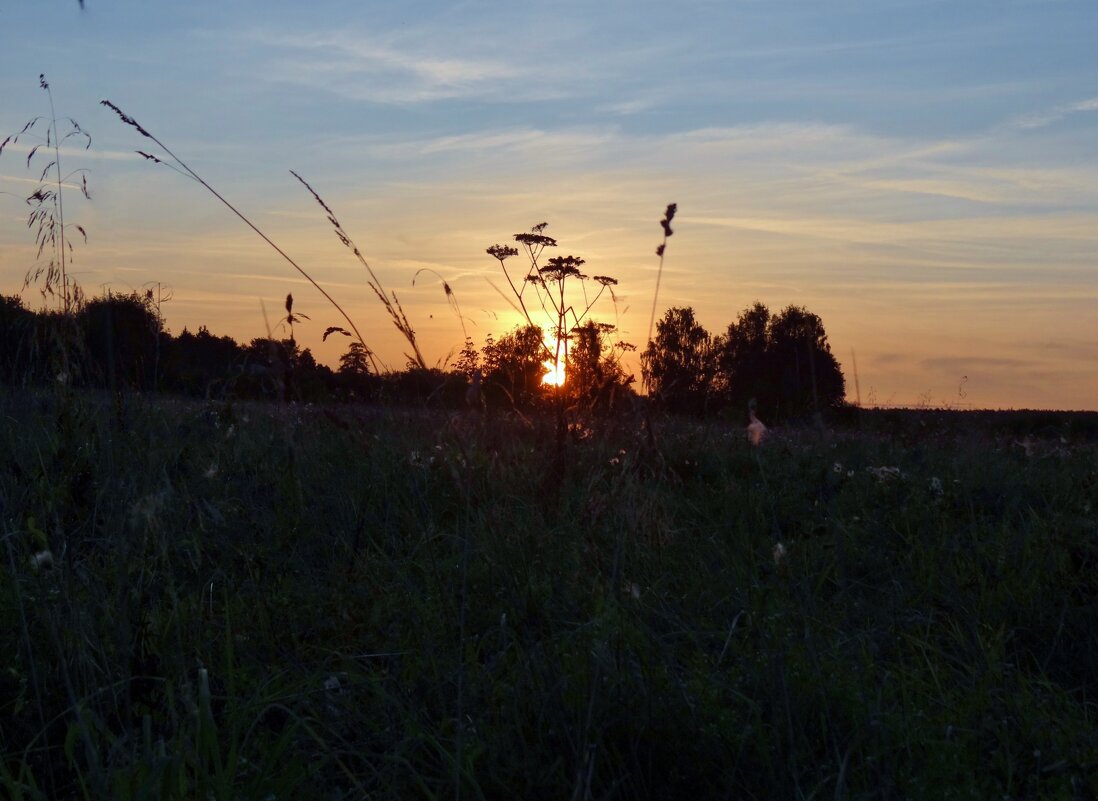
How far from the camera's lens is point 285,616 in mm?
2664

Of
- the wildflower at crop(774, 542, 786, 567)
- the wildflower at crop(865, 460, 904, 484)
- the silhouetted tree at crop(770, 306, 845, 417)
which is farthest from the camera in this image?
the wildflower at crop(865, 460, 904, 484)

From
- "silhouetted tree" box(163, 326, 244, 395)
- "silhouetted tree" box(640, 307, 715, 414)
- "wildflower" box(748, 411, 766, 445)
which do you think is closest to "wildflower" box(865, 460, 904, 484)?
→ "silhouetted tree" box(640, 307, 715, 414)

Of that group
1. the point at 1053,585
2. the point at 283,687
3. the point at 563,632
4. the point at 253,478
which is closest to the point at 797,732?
the point at 563,632

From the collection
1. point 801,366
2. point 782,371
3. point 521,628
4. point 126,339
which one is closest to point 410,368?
point 521,628

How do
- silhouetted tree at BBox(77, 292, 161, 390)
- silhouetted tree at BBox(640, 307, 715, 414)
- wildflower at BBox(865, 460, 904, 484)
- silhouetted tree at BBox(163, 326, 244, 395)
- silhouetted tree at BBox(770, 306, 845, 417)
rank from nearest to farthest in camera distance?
silhouetted tree at BBox(770, 306, 845, 417) → silhouetted tree at BBox(640, 307, 715, 414) → wildflower at BBox(865, 460, 904, 484) → silhouetted tree at BBox(77, 292, 161, 390) → silhouetted tree at BBox(163, 326, 244, 395)

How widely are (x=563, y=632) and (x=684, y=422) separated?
16.7 ft

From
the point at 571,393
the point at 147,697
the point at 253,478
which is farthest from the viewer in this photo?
the point at 571,393

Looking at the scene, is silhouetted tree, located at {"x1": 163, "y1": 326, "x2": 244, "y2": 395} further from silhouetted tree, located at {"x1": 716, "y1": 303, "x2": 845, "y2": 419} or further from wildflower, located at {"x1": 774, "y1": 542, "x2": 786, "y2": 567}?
wildflower, located at {"x1": 774, "y1": 542, "x2": 786, "y2": 567}

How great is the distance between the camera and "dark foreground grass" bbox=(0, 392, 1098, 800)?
1.75 meters

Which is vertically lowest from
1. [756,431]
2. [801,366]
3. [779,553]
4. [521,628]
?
[521,628]

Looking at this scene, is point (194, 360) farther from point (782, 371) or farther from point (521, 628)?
point (521, 628)

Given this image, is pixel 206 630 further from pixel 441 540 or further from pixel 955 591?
pixel 955 591

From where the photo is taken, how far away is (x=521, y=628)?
2561mm

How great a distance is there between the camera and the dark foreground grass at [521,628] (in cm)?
175
